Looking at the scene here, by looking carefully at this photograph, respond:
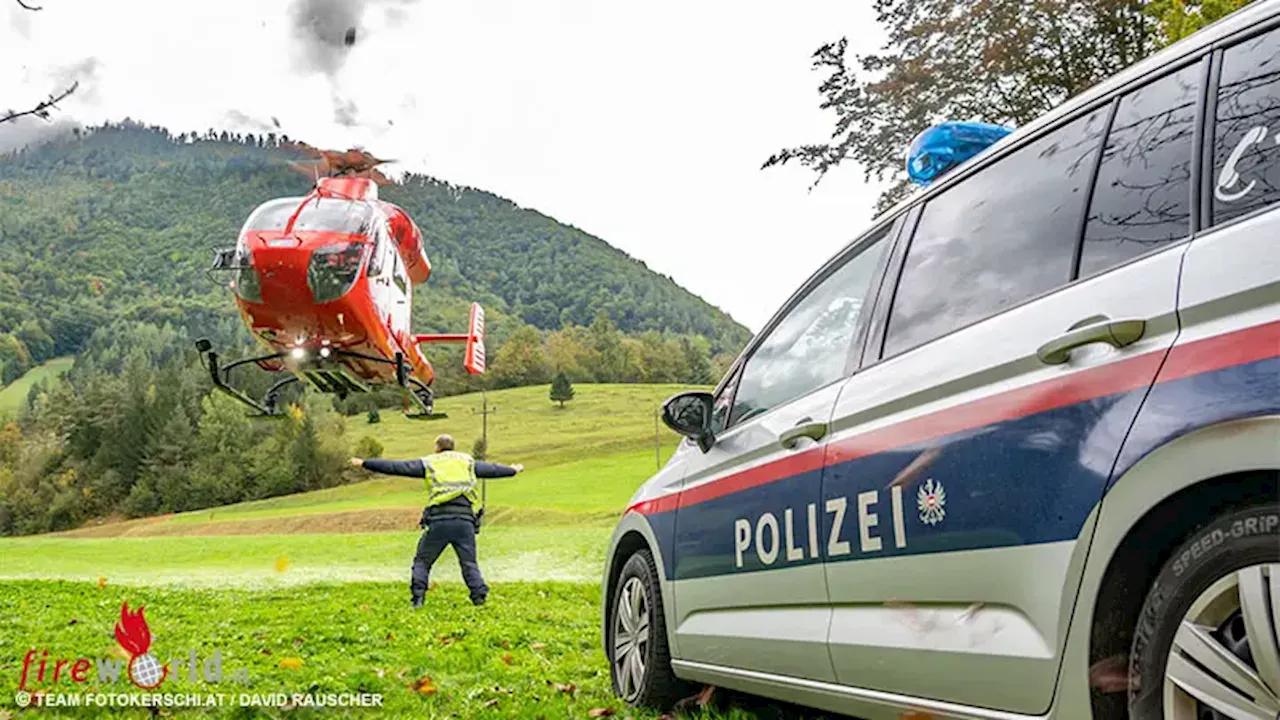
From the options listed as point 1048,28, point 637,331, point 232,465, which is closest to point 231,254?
point 1048,28

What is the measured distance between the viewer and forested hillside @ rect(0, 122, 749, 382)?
4581cm

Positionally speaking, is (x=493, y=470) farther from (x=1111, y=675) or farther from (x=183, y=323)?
(x=183, y=323)

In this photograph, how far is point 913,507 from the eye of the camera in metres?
2.08

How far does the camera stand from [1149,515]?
1499 millimetres

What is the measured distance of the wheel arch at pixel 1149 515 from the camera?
133 cm

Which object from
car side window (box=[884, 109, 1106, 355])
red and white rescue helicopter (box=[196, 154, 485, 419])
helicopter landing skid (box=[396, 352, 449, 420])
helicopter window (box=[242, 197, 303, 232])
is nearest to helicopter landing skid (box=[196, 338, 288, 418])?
red and white rescue helicopter (box=[196, 154, 485, 419])

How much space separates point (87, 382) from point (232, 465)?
15.0 metres

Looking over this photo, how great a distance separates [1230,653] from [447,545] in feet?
26.4

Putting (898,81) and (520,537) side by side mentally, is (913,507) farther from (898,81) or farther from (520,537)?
(520,537)

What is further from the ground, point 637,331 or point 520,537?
point 637,331

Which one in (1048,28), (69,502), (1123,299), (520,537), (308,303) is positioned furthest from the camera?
(69,502)

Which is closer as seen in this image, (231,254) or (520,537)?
(231,254)

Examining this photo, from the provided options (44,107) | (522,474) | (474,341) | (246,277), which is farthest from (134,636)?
(522,474)

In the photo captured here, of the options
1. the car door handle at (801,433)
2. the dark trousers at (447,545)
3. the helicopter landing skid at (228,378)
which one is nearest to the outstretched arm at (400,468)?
the dark trousers at (447,545)
